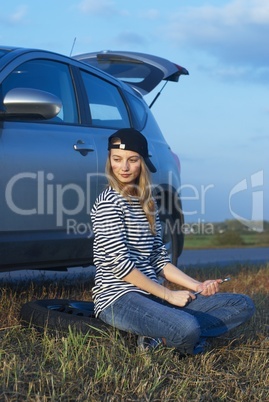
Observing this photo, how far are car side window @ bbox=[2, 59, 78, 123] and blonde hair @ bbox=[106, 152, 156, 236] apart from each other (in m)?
1.45

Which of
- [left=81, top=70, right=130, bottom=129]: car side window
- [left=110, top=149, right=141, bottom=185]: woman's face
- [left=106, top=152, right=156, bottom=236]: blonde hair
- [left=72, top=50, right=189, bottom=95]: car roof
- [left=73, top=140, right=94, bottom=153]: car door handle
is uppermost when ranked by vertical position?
[left=72, top=50, right=189, bottom=95]: car roof

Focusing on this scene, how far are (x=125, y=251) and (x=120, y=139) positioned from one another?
63 cm

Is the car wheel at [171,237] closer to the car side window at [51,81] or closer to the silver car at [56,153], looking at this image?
the silver car at [56,153]

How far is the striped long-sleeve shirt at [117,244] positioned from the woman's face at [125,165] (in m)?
0.10

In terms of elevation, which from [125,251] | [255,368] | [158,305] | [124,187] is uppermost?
[124,187]

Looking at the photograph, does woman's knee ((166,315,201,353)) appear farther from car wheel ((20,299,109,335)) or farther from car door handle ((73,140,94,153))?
car door handle ((73,140,94,153))

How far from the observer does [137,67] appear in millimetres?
8211

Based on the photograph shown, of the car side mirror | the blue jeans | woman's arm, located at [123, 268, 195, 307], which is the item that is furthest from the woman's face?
the car side mirror

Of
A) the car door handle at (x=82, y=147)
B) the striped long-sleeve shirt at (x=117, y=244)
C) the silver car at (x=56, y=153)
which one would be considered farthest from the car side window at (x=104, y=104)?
the striped long-sleeve shirt at (x=117, y=244)

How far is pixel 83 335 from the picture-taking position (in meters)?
4.64

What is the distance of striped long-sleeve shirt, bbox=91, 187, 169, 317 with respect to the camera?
15.1 feet

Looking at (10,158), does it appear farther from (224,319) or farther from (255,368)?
(255,368)

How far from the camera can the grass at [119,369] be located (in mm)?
3734

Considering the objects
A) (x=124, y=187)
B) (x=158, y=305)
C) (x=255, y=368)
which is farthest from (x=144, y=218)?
(x=255, y=368)
